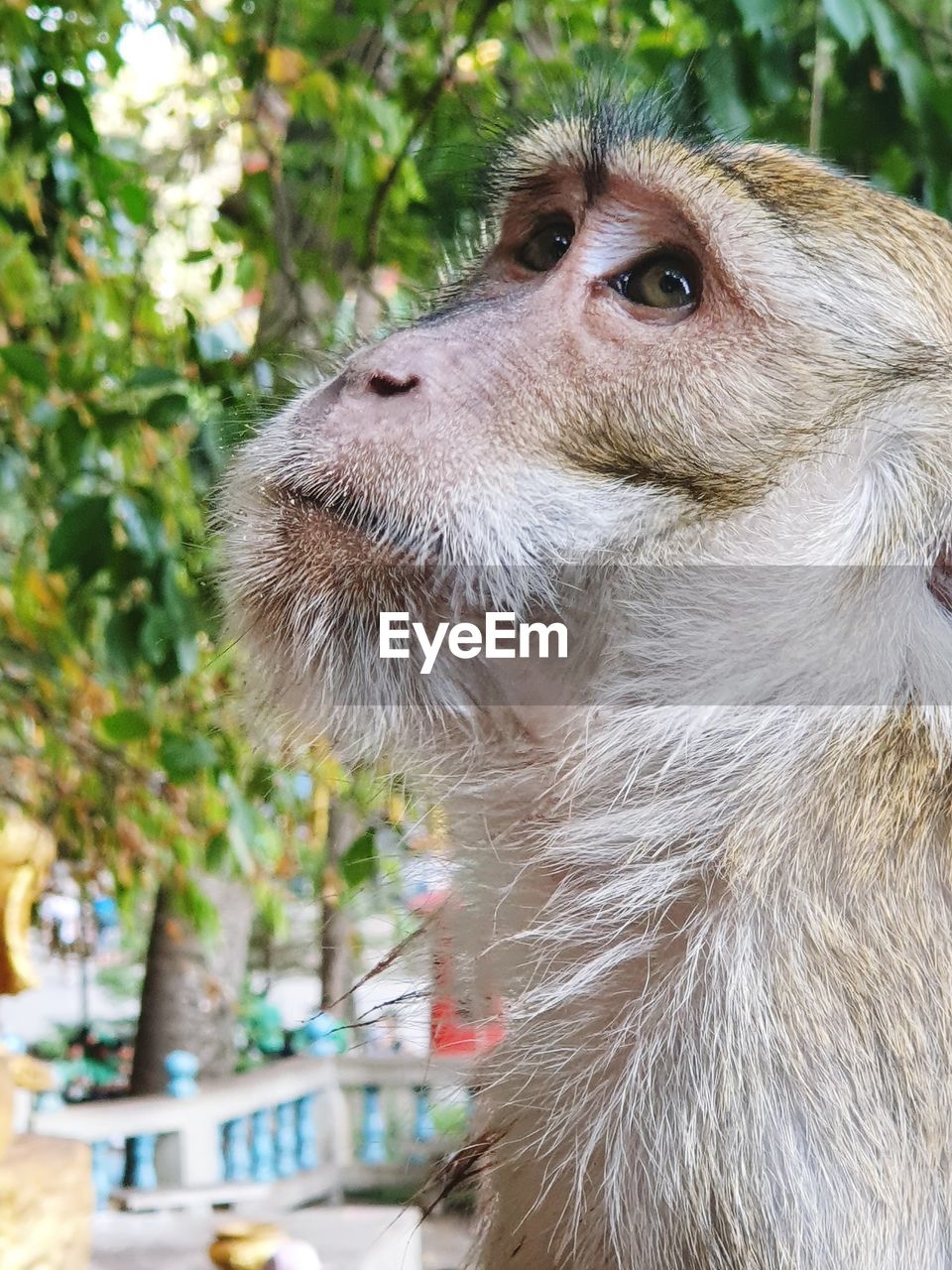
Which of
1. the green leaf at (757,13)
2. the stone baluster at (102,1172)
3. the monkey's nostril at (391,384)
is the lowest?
the stone baluster at (102,1172)

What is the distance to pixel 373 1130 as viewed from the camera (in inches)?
218

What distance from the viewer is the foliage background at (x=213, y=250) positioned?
1.96 metres

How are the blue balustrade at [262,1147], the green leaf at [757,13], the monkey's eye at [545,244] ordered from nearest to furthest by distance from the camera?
Answer: the monkey's eye at [545,244] < the green leaf at [757,13] < the blue balustrade at [262,1147]

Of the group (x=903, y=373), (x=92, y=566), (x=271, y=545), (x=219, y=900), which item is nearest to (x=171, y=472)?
(x=92, y=566)

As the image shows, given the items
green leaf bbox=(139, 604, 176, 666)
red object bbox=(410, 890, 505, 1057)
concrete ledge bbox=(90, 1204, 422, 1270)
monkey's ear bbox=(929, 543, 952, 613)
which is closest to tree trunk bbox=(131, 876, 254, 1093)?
concrete ledge bbox=(90, 1204, 422, 1270)

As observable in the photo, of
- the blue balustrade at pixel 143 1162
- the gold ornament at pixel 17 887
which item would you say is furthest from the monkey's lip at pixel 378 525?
the blue balustrade at pixel 143 1162

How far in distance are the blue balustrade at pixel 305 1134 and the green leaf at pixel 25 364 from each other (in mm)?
4127

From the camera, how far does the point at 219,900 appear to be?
16.3 feet

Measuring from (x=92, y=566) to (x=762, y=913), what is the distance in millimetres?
1424

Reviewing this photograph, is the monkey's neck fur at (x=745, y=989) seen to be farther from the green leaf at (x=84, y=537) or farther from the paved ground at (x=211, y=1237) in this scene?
the paved ground at (x=211, y=1237)

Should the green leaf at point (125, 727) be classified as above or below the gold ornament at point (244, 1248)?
above

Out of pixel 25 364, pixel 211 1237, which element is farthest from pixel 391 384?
pixel 211 1237

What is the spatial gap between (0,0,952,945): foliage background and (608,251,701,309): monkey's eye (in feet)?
1.62

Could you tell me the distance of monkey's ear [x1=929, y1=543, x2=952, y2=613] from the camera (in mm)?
1053
